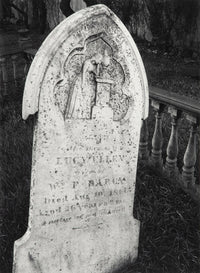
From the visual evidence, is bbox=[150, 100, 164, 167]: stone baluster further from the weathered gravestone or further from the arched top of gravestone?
the arched top of gravestone

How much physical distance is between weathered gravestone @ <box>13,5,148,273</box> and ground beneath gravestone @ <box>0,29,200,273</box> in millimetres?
221

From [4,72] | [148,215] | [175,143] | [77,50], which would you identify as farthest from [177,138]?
[4,72]

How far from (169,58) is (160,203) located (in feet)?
23.5

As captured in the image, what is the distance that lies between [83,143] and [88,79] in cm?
39

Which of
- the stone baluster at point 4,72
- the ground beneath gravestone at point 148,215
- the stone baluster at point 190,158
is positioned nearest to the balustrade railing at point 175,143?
the stone baluster at point 190,158

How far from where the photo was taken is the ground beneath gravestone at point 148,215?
2.88 m

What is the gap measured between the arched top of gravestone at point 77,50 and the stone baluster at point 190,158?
45.8 inches

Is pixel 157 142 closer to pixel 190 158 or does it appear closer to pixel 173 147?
pixel 173 147

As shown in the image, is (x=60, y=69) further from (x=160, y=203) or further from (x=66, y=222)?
(x=160, y=203)

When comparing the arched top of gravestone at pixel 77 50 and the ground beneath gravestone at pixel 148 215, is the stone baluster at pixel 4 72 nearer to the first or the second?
the ground beneath gravestone at pixel 148 215

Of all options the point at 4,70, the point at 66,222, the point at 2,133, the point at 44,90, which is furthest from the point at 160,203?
the point at 4,70

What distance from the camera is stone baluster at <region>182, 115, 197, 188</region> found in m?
3.33

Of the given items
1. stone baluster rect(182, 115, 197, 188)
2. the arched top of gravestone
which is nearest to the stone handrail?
stone baluster rect(182, 115, 197, 188)

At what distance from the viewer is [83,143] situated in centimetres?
237
